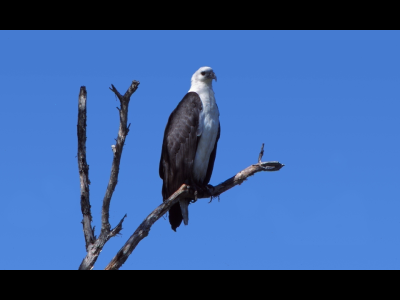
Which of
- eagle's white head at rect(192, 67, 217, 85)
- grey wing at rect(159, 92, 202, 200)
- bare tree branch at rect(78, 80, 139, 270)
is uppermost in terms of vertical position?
eagle's white head at rect(192, 67, 217, 85)

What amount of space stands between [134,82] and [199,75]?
271 cm

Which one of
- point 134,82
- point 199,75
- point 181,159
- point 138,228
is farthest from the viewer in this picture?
point 199,75

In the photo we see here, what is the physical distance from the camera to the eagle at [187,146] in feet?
26.6

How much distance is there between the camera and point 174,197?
7484 millimetres

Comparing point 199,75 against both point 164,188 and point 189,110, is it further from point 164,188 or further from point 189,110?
point 164,188

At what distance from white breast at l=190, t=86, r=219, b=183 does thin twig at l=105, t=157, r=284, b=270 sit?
484 millimetres

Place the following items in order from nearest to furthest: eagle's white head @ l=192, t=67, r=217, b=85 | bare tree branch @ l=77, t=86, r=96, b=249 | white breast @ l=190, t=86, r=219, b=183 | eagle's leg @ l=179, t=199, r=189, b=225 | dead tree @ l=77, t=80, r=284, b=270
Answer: dead tree @ l=77, t=80, r=284, b=270, bare tree branch @ l=77, t=86, r=96, b=249, eagle's leg @ l=179, t=199, r=189, b=225, white breast @ l=190, t=86, r=219, b=183, eagle's white head @ l=192, t=67, r=217, b=85

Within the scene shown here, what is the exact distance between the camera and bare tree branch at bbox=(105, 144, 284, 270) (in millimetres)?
6535

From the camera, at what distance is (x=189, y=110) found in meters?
8.21

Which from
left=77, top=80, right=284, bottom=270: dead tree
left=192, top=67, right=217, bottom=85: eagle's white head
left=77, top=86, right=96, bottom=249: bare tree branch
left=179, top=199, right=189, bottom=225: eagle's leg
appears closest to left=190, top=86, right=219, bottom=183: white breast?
left=192, top=67, right=217, bottom=85: eagle's white head

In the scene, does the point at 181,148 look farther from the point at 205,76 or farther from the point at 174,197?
the point at 205,76

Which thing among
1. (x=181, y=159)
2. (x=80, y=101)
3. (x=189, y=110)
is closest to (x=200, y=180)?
(x=181, y=159)

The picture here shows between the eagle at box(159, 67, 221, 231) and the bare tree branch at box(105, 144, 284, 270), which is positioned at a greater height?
the eagle at box(159, 67, 221, 231)

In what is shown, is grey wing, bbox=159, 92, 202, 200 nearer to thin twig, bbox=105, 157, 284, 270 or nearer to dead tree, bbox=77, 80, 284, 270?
thin twig, bbox=105, 157, 284, 270
